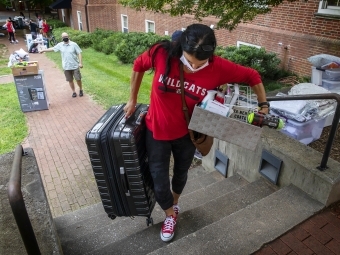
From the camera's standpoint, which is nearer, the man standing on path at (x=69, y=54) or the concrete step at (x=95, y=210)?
the concrete step at (x=95, y=210)

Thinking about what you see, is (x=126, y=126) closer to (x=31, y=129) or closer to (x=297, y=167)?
(x=297, y=167)

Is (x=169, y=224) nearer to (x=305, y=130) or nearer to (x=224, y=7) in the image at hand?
(x=305, y=130)

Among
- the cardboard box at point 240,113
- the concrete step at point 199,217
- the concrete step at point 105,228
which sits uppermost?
the cardboard box at point 240,113

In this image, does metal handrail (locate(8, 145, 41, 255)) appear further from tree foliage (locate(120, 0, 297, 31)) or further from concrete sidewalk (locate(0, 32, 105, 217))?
tree foliage (locate(120, 0, 297, 31))

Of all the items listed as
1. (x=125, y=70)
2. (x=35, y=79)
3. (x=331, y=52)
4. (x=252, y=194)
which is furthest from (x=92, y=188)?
(x=125, y=70)

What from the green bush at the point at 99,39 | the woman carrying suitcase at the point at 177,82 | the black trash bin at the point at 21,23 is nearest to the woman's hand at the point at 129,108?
the woman carrying suitcase at the point at 177,82

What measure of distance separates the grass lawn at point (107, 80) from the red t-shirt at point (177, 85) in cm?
519

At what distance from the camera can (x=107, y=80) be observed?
31.8ft

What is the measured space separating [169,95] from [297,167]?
1.54 metres

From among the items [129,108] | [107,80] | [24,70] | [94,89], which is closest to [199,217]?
[129,108]

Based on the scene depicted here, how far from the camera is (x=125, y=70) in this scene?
10.9m

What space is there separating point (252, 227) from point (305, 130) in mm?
1895

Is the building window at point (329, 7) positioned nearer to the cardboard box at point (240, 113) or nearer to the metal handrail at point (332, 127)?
the metal handrail at point (332, 127)

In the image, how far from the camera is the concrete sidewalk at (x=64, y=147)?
4281mm
